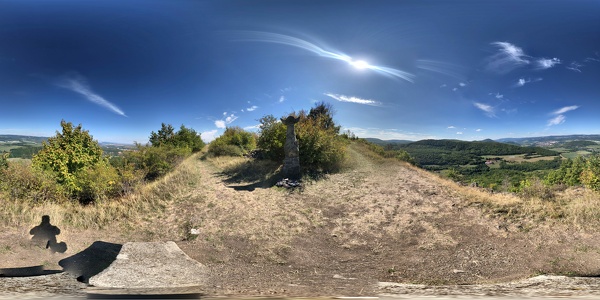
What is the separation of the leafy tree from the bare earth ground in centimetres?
435

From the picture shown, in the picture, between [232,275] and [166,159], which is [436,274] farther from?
[166,159]

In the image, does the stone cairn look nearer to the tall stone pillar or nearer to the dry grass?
the tall stone pillar

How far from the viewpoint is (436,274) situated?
581 centimetres

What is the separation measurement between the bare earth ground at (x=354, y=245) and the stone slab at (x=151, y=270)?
340 mm

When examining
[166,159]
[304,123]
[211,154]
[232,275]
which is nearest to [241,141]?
[211,154]

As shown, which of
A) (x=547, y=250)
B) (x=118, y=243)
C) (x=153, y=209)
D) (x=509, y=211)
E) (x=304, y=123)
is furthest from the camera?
(x=304, y=123)

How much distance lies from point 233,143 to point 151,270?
68.5 ft

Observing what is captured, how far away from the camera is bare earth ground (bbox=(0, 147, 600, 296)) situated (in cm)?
499

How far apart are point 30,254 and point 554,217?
13.1m

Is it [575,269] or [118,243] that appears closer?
[575,269]

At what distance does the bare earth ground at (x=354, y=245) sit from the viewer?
16.4 feet

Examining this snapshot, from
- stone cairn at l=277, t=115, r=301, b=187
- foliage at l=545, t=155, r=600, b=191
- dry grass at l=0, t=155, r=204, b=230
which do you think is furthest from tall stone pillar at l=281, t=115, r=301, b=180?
foliage at l=545, t=155, r=600, b=191

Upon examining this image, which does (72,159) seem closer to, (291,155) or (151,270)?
(151,270)

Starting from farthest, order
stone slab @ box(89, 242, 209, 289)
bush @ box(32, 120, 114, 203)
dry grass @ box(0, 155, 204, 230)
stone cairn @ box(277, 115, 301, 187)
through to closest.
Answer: stone cairn @ box(277, 115, 301, 187), bush @ box(32, 120, 114, 203), dry grass @ box(0, 155, 204, 230), stone slab @ box(89, 242, 209, 289)
